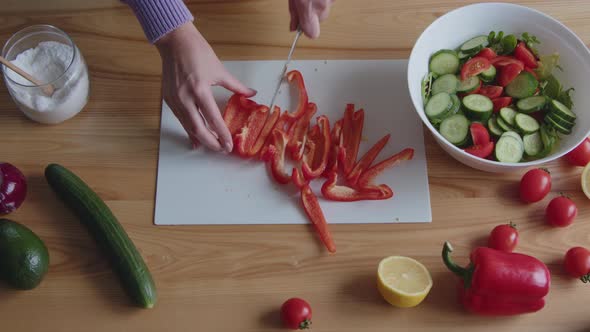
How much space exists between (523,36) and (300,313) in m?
1.03

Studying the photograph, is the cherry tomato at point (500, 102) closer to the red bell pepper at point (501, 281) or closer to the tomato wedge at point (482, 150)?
the tomato wedge at point (482, 150)

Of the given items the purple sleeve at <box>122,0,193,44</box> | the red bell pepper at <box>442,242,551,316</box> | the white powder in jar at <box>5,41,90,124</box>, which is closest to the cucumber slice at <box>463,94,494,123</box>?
the red bell pepper at <box>442,242,551,316</box>

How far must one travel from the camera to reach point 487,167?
1.71 metres

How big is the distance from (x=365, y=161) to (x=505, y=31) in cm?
58

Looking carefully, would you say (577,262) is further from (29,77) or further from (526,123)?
(29,77)

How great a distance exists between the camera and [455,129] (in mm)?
1713

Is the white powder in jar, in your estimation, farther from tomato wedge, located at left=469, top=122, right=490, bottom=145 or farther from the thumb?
tomato wedge, located at left=469, top=122, right=490, bottom=145

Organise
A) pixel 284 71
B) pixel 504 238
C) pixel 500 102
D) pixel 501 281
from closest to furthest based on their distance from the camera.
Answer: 1. pixel 501 281
2. pixel 504 238
3. pixel 500 102
4. pixel 284 71

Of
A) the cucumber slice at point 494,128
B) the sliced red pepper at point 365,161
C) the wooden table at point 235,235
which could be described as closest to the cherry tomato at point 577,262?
the wooden table at point 235,235

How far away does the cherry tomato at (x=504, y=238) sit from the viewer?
64.8 inches

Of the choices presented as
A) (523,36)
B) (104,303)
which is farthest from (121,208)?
(523,36)

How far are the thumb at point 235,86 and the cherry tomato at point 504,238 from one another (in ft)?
2.59

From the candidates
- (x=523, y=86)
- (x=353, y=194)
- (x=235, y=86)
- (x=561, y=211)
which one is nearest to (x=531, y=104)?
(x=523, y=86)

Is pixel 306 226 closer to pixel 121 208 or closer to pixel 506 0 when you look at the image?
pixel 121 208
